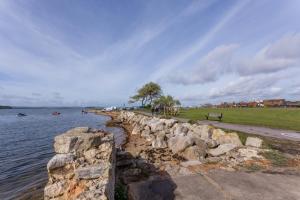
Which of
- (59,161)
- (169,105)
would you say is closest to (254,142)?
(59,161)

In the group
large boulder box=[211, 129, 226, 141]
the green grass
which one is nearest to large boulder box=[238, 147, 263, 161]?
the green grass

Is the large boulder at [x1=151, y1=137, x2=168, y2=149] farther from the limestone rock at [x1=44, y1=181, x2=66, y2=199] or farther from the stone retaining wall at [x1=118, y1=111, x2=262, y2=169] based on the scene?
the limestone rock at [x1=44, y1=181, x2=66, y2=199]

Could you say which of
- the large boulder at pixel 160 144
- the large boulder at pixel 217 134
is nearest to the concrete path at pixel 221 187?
the large boulder at pixel 217 134

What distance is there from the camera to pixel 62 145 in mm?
5113

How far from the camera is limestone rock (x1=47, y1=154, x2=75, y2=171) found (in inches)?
181

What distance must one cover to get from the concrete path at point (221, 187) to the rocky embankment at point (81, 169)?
4.66 ft

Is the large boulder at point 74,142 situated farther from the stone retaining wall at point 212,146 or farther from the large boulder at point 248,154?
the large boulder at point 248,154

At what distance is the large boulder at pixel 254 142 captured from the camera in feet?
34.8

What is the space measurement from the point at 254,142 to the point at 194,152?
Result: 313cm

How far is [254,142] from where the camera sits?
10.8 m

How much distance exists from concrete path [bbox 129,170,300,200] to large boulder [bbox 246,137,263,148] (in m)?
3.88

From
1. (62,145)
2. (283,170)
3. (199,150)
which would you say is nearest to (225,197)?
(283,170)

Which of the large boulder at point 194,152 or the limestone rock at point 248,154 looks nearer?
the limestone rock at point 248,154

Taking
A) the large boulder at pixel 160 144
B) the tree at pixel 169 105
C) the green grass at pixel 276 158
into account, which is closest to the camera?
the green grass at pixel 276 158
